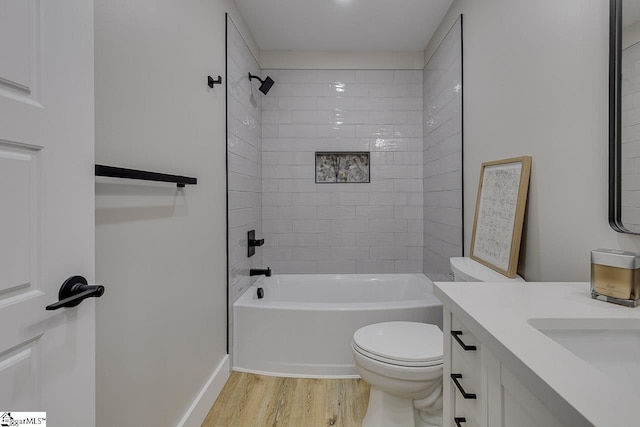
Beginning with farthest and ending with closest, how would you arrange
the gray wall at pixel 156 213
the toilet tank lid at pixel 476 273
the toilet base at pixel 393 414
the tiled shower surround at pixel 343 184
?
the tiled shower surround at pixel 343 184, the toilet base at pixel 393 414, the toilet tank lid at pixel 476 273, the gray wall at pixel 156 213

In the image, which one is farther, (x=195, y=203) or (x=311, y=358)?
(x=311, y=358)

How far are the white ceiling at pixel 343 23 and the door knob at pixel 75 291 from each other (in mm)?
2344

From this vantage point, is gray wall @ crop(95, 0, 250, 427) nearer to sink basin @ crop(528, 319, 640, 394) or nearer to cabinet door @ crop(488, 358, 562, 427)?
cabinet door @ crop(488, 358, 562, 427)

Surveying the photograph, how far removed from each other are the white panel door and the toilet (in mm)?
1173

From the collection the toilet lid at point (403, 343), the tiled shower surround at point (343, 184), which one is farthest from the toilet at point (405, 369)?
the tiled shower surround at point (343, 184)

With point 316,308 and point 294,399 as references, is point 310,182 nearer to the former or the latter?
point 316,308

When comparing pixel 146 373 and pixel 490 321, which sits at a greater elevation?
pixel 490 321

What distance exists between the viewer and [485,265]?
1806 millimetres

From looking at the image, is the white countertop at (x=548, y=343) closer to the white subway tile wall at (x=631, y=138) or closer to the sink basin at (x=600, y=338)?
the sink basin at (x=600, y=338)

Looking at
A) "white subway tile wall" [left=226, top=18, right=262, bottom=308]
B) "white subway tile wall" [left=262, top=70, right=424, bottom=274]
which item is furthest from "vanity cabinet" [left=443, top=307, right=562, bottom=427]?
"white subway tile wall" [left=262, top=70, right=424, bottom=274]

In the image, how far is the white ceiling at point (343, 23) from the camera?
97.5 inches

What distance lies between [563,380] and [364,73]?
3160 mm

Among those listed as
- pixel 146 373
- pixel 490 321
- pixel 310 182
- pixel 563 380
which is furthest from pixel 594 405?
pixel 310 182

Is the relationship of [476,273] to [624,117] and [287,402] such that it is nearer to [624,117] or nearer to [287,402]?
[624,117]
